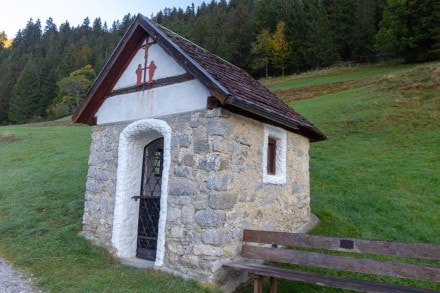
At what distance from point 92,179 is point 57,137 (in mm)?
19208

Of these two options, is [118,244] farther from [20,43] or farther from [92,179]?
[20,43]

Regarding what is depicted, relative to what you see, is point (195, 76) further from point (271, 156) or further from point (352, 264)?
point (352, 264)

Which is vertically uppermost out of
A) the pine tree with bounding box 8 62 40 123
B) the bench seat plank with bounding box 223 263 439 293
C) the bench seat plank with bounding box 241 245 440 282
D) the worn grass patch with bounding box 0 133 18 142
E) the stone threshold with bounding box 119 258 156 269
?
the pine tree with bounding box 8 62 40 123

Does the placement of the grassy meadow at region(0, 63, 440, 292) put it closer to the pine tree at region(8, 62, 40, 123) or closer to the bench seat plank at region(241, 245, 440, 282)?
the bench seat plank at region(241, 245, 440, 282)

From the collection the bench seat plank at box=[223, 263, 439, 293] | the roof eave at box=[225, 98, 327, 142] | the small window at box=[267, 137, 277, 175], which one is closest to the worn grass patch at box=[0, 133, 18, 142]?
the roof eave at box=[225, 98, 327, 142]

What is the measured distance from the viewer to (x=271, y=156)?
310 inches

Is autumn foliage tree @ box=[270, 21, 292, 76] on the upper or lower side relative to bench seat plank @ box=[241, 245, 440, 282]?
upper

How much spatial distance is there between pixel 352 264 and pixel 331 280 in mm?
370

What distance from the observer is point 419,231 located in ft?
29.2

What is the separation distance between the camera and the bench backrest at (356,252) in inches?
181

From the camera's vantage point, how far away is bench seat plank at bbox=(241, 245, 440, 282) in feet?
15.0

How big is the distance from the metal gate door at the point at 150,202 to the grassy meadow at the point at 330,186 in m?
0.75

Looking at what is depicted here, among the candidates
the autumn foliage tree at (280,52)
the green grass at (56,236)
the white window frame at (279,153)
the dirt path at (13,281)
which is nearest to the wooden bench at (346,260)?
the green grass at (56,236)

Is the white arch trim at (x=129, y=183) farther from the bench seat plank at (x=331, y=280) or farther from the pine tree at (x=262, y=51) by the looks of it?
the pine tree at (x=262, y=51)
